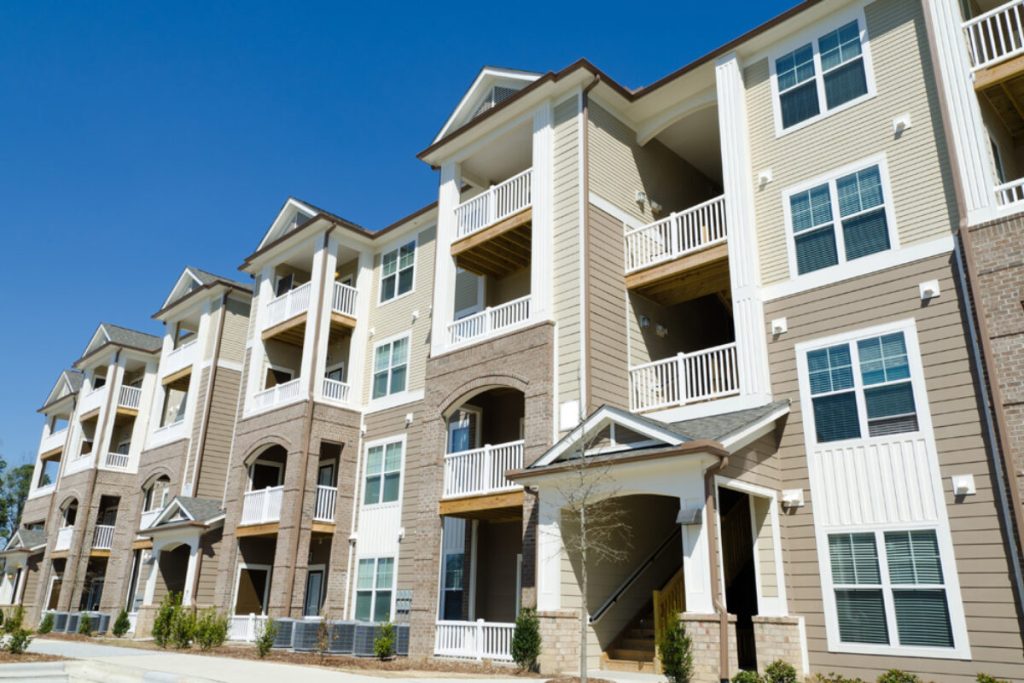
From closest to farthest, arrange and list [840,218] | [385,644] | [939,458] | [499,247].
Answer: [939,458] → [840,218] → [385,644] → [499,247]

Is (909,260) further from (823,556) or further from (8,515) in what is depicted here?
(8,515)

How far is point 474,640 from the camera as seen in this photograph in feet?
56.4

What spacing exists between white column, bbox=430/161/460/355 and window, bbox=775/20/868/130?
8.99m

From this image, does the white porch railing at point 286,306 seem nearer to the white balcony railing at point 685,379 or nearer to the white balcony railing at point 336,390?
the white balcony railing at point 336,390

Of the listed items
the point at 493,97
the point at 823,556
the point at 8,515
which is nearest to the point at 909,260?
the point at 823,556

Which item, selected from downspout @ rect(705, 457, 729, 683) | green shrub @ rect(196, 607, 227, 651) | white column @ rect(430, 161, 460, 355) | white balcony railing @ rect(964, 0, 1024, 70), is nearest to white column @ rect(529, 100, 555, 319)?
white column @ rect(430, 161, 460, 355)

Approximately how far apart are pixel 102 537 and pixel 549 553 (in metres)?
28.0

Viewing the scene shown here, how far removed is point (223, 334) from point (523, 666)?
70.3 feet

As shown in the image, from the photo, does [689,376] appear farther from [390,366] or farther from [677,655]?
[390,366]

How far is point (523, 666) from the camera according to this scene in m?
14.9

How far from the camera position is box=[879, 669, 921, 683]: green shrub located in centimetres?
1217

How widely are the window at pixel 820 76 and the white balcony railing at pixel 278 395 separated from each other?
1648 cm

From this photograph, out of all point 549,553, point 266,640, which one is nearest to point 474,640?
point 549,553

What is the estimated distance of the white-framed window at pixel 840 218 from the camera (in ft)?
Result: 49.1
